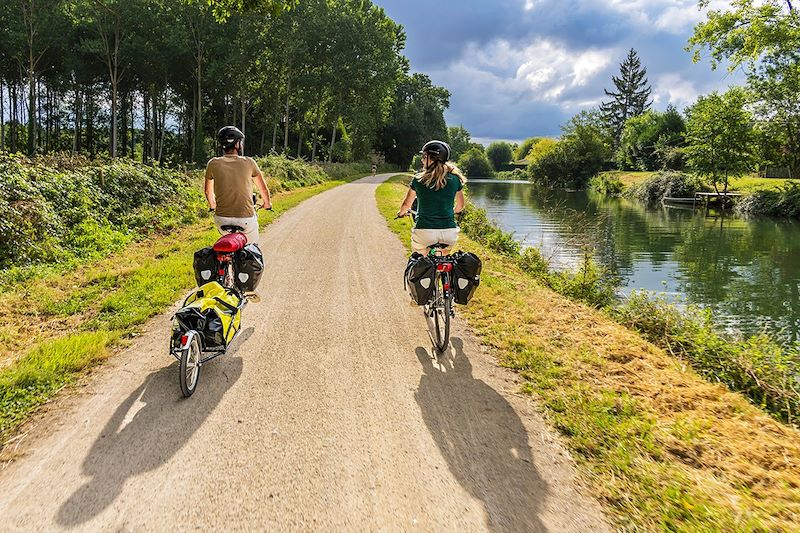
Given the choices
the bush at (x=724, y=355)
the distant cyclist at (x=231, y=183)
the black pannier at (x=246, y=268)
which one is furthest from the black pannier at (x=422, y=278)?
the bush at (x=724, y=355)

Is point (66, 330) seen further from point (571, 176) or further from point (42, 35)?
point (571, 176)

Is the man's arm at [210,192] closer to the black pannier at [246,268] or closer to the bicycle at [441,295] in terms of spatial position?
the black pannier at [246,268]

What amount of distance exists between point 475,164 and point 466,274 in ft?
394

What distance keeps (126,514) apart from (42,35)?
43.4 metres

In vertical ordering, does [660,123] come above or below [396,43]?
below

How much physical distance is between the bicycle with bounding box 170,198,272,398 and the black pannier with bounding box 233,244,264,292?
4 centimetres

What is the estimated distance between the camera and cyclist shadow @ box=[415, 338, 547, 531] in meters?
2.64

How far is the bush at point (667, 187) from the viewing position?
1474 inches

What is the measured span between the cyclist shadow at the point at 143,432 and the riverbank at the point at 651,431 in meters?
2.64

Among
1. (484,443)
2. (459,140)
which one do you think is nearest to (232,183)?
(484,443)

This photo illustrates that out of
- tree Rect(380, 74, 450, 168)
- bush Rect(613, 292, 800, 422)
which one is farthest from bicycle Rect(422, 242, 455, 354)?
tree Rect(380, 74, 450, 168)

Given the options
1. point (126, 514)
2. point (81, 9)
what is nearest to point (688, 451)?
point (126, 514)

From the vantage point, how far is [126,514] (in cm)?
243

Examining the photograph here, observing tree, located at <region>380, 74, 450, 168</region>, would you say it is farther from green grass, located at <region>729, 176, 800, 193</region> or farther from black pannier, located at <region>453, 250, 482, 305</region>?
black pannier, located at <region>453, 250, 482, 305</region>
